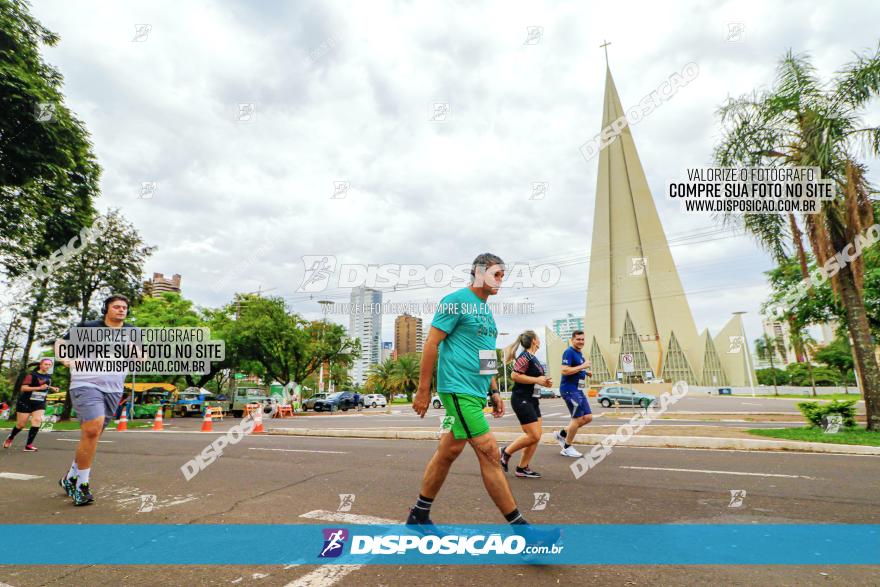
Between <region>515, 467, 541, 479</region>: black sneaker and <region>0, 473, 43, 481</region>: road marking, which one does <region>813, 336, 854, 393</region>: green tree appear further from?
<region>0, 473, 43, 481</region>: road marking

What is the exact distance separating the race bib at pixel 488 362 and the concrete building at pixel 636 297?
6939 centimetres

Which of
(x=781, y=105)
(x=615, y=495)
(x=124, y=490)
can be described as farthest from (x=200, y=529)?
(x=781, y=105)

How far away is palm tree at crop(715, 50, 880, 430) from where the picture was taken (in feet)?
32.1

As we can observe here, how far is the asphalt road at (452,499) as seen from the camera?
8.12 feet

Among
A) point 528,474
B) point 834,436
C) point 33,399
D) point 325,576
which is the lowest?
point 834,436

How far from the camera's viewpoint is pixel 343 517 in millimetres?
3605

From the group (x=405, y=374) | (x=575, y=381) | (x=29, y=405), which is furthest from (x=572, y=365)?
(x=405, y=374)

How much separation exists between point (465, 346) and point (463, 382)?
0.26 m

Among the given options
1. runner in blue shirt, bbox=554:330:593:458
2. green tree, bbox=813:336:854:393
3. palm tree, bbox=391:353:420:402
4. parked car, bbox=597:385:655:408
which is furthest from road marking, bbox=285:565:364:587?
green tree, bbox=813:336:854:393

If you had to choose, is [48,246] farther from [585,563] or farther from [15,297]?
[585,563]

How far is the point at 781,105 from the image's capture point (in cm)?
1055

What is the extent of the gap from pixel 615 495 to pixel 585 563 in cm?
191

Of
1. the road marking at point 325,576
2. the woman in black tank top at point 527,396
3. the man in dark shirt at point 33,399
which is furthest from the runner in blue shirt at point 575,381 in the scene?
the man in dark shirt at point 33,399

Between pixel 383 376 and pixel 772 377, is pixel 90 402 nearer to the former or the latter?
pixel 383 376
